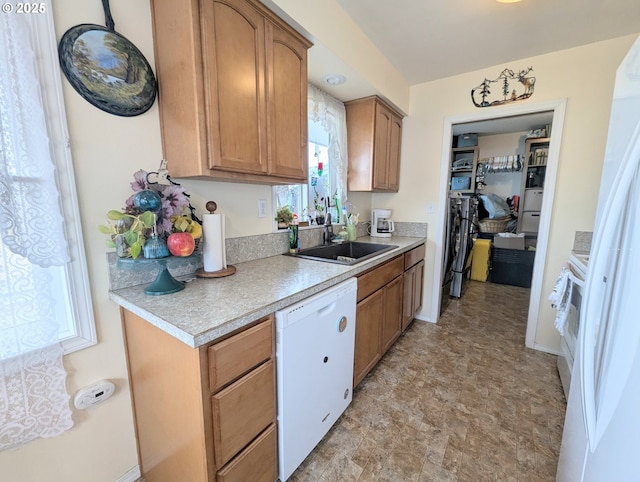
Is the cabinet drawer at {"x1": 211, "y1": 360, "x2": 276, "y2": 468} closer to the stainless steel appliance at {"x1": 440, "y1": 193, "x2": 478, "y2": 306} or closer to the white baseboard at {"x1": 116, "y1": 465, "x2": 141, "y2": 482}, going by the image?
the white baseboard at {"x1": 116, "y1": 465, "x2": 141, "y2": 482}

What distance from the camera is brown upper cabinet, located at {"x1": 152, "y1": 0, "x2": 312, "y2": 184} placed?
1.06 metres

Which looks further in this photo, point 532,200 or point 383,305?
A: point 532,200

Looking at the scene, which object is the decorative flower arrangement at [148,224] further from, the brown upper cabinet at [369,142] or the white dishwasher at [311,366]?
the brown upper cabinet at [369,142]

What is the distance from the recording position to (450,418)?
5.18 feet

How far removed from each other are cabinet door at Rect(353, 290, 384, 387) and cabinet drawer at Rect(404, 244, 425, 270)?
0.54 meters

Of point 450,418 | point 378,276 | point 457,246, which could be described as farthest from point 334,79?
point 457,246

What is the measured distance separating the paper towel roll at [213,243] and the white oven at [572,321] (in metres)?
2.01

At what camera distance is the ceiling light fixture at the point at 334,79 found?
193 centimetres

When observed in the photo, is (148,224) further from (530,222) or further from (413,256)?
(530,222)

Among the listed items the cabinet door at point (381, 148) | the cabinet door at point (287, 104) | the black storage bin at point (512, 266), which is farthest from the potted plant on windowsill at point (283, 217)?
the black storage bin at point (512, 266)

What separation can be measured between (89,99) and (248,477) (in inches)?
60.5

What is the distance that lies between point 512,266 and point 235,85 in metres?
4.35

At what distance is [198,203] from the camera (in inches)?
55.0

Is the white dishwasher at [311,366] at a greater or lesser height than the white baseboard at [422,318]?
greater
